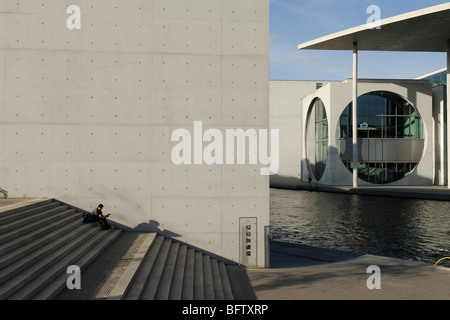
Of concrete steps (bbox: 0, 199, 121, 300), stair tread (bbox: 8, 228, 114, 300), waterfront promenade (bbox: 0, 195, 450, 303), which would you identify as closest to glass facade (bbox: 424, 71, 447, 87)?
waterfront promenade (bbox: 0, 195, 450, 303)

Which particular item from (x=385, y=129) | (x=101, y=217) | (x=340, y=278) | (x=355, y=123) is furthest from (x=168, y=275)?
(x=385, y=129)

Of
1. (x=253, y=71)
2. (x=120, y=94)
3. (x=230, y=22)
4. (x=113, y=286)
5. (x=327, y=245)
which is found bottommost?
(x=327, y=245)

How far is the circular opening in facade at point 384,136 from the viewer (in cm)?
4512

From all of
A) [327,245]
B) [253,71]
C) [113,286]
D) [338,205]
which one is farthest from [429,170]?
[113,286]

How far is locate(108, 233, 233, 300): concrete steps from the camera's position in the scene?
29.2 ft

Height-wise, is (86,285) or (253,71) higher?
(253,71)

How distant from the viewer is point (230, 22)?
14.1 metres

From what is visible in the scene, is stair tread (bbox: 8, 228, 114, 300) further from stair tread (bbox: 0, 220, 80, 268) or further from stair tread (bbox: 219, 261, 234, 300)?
stair tread (bbox: 219, 261, 234, 300)

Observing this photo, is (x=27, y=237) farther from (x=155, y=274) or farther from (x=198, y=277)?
(x=198, y=277)

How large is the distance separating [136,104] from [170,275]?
638 cm

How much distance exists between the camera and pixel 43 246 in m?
10.3

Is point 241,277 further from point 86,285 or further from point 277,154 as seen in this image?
point 277,154

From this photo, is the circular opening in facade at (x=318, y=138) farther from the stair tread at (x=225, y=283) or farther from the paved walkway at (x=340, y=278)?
the stair tread at (x=225, y=283)
